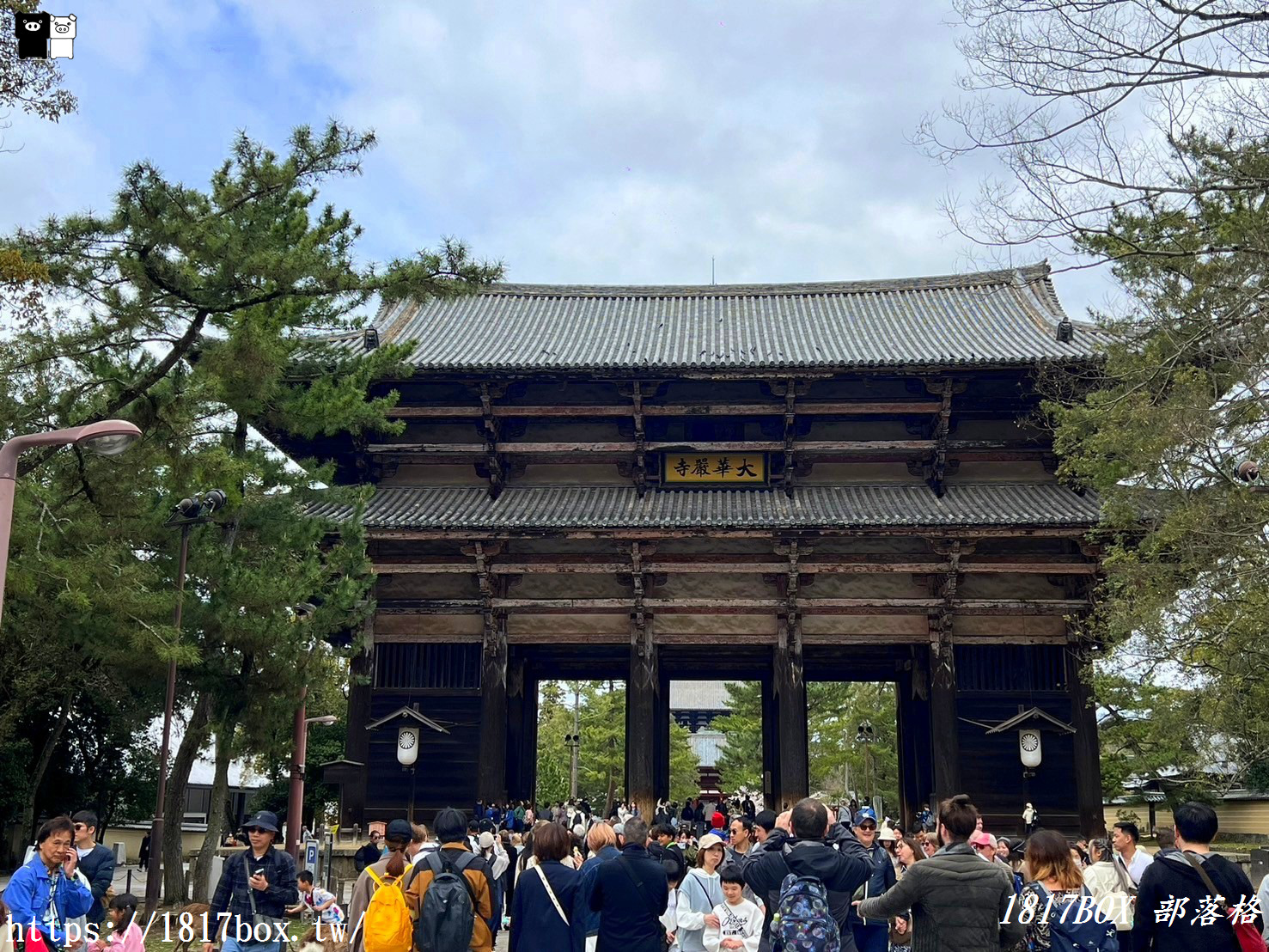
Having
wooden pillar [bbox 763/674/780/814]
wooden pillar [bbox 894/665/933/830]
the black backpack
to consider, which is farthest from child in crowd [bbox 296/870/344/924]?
wooden pillar [bbox 894/665/933/830]

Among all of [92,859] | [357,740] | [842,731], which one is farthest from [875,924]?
[842,731]

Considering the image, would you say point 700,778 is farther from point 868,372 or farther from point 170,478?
point 170,478

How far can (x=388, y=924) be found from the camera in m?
7.18

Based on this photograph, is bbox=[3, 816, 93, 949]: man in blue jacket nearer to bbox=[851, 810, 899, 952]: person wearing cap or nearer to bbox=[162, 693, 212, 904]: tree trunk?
bbox=[851, 810, 899, 952]: person wearing cap

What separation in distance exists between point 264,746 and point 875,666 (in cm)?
1368

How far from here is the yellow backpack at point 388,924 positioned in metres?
7.14

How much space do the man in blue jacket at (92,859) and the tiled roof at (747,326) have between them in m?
13.9

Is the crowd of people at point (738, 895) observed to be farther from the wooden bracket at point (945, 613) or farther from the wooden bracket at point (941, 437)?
the wooden bracket at point (941, 437)

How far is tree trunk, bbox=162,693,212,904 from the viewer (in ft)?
52.2

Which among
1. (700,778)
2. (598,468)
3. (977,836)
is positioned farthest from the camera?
(700,778)

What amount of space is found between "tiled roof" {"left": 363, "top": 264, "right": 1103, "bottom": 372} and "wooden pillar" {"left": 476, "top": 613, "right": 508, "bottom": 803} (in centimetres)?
537

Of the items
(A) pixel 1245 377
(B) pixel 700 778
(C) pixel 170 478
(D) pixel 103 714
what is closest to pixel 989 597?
(A) pixel 1245 377

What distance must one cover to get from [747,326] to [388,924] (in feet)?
71.1

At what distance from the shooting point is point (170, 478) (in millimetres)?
15156
